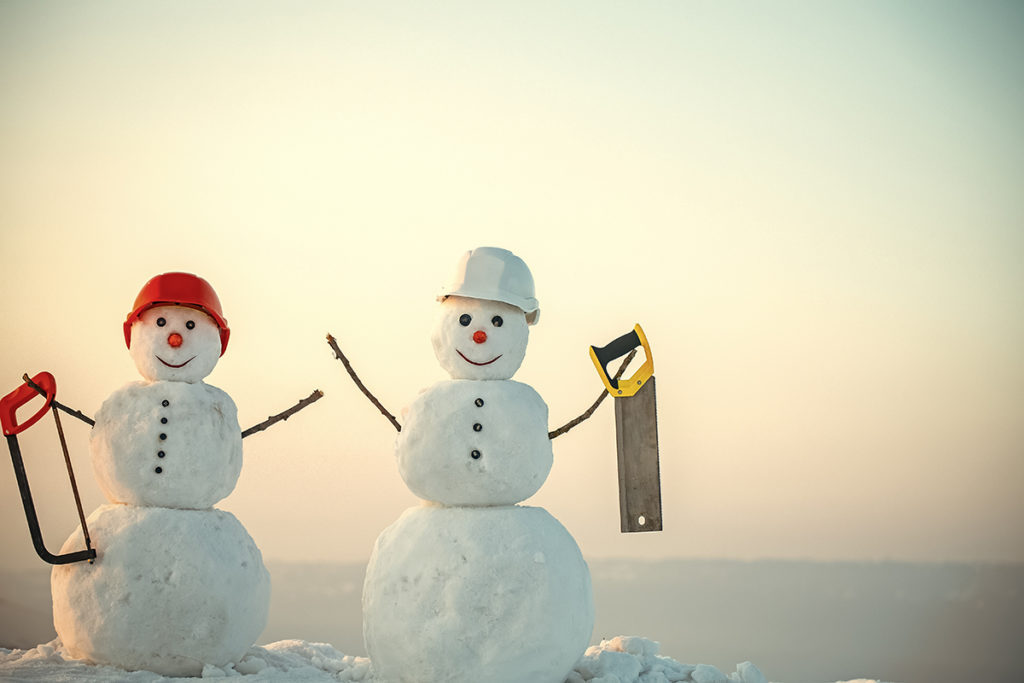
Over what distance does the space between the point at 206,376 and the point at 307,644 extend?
221 centimetres

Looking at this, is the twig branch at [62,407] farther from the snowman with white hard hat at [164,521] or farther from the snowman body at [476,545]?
the snowman body at [476,545]

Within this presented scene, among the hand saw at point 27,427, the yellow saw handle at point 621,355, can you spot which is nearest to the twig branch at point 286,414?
the hand saw at point 27,427

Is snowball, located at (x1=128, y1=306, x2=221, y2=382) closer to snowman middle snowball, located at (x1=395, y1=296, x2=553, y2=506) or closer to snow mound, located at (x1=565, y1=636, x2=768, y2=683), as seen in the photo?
snowman middle snowball, located at (x1=395, y1=296, x2=553, y2=506)

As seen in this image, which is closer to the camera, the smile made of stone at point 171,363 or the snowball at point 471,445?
the snowball at point 471,445

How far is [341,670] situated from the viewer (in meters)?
7.05

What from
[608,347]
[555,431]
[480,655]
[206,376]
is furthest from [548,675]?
[206,376]

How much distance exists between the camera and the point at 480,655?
5.65 m

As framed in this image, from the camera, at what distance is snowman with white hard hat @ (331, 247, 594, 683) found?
5.67m

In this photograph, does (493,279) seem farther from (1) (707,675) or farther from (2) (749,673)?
(2) (749,673)

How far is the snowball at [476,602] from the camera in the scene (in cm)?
565

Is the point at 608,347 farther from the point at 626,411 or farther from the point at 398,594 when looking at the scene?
the point at 398,594

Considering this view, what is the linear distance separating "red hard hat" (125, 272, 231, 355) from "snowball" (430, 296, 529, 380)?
1.71 metres

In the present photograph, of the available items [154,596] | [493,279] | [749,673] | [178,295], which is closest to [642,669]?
[749,673]

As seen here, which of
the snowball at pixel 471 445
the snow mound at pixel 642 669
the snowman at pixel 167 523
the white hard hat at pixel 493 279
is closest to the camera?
the snowball at pixel 471 445
